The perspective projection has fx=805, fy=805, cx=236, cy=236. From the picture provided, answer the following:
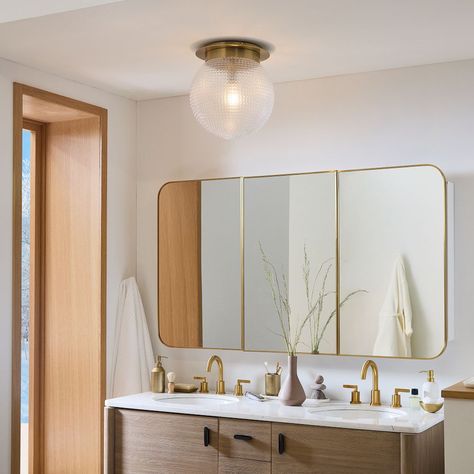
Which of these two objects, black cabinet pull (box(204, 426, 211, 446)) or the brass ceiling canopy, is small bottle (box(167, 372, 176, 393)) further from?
the brass ceiling canopy

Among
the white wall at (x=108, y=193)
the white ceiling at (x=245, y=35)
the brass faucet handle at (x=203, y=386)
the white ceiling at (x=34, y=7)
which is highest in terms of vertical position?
the white ceiling at (x=34, y=7)

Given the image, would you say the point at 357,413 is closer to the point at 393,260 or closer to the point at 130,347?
the point at 393,260

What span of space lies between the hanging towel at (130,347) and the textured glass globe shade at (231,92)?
117cm

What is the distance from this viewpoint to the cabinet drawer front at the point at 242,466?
3156 millimetres

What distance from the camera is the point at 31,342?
3877 millimetres

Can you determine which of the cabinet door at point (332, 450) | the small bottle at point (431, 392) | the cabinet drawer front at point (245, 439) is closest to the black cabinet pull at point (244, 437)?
the cabinet drawer front at point (245, 439)

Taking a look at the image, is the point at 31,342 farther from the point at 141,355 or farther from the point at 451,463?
the point at 451,463

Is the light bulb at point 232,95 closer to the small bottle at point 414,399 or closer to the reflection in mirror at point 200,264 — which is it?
the reflection in mirror at point 200,264

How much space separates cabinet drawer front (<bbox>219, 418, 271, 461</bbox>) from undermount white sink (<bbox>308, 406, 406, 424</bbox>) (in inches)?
8.7

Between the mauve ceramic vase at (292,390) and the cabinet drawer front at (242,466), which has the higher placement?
the mauve ceramic vase at (292,390)

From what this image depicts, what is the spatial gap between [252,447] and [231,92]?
4.56 ft

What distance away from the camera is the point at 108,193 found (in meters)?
3.87

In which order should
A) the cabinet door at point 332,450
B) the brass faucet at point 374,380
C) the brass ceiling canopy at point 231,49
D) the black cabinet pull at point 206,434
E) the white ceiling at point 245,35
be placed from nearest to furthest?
A: the white ceiling at point 245,35, the cabinet door at point 332,450, the brass ceiling canopy at point 231,49, the black cabinet pull at point 206,434, the brass faucet at point 374,380

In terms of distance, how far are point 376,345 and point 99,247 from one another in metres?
1.36
